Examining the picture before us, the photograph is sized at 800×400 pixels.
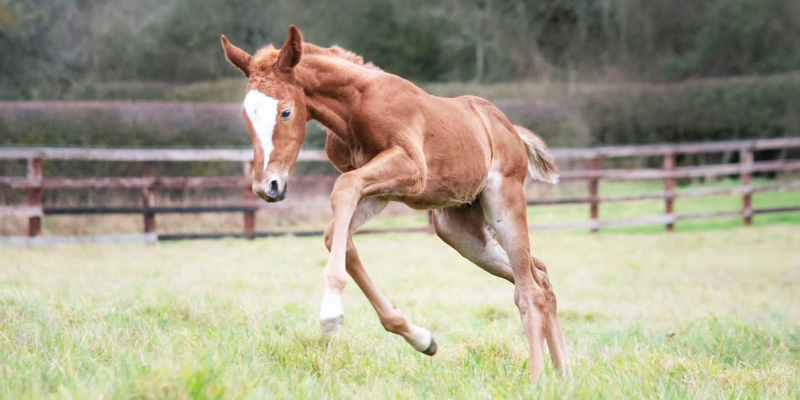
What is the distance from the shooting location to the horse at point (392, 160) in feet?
11.8

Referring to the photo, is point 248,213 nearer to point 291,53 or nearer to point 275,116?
point 291,53

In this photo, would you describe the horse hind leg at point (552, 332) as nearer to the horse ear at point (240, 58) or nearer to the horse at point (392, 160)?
the horse at point (392, 160)

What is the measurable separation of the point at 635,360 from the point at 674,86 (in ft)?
65.5

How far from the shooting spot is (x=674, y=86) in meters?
22.5

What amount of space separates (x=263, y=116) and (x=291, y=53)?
38cm

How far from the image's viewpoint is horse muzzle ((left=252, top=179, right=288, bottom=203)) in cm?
354

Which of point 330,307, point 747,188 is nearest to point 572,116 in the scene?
point 747,188

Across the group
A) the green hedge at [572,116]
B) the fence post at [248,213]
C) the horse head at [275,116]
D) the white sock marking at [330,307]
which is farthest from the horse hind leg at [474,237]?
the green hedge at [572,116]

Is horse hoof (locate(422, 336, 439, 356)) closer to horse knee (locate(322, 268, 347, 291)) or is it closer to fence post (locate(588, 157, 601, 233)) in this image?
horse knee (locate(322, 268, 347, 291))

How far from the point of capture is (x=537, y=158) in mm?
5152

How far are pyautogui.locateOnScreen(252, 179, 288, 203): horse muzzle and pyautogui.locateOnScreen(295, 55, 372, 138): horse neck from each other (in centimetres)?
56

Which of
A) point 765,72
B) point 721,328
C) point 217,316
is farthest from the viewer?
point 765,72

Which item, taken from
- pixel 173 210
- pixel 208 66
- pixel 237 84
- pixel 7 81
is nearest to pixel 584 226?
pixel 173 210

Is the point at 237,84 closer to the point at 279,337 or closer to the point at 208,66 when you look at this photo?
the point at 208,66
